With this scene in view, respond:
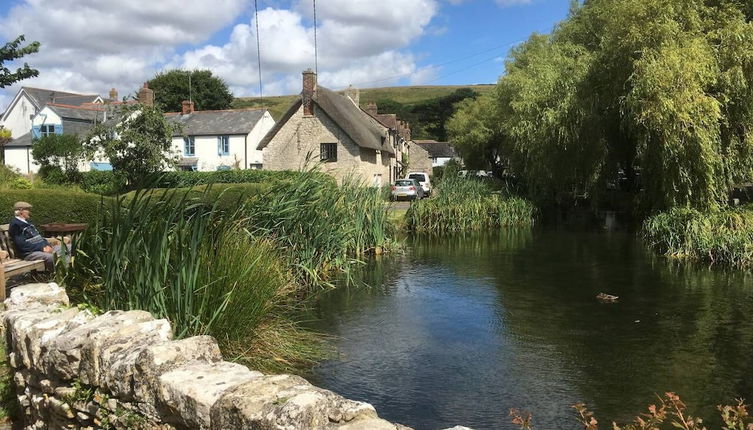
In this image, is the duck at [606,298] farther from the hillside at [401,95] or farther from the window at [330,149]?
the hillside at [401,95]

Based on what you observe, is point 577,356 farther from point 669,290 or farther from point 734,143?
point 734,143

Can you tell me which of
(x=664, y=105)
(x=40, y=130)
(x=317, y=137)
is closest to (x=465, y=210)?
(x=664, y=105)

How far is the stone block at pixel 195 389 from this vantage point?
3.14m

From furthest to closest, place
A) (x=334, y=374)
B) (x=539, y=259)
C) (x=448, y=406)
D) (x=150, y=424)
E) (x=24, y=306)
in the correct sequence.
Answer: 1. (x=539, y=259)
2. (x=334, y=374)
3. (x=448, y=406)
4. (x=24, y=306)
5. (x=150, y=424)

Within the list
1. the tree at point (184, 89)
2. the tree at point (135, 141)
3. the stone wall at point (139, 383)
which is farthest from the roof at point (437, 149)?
the stone wall at point (139, 383)

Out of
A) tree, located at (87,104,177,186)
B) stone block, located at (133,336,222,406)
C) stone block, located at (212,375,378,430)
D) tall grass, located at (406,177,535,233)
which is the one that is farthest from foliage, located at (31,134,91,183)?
stone block, located at (212,375,378,430)

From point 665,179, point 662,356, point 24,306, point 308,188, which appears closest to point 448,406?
point 662,356

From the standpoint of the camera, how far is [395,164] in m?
55.4

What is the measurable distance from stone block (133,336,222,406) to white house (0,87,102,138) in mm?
59693

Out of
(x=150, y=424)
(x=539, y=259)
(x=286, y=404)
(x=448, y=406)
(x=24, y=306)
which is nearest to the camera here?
(x=286, y=404)

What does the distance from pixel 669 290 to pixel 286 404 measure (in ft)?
39.2

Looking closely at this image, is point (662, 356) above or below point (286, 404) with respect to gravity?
below

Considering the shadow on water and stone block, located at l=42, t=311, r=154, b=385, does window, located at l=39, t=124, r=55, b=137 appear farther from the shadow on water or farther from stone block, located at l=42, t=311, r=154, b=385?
stone block, located at l=42, t=311, r=154, b=385

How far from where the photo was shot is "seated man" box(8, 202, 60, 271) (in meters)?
8.77
